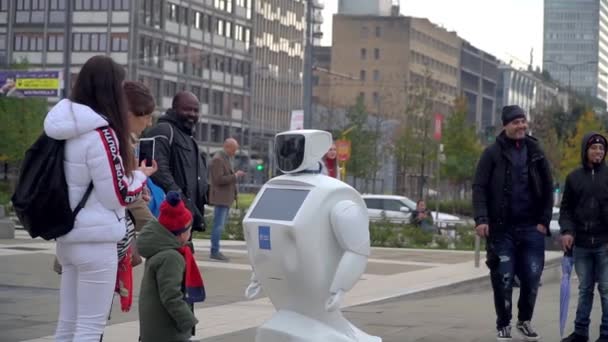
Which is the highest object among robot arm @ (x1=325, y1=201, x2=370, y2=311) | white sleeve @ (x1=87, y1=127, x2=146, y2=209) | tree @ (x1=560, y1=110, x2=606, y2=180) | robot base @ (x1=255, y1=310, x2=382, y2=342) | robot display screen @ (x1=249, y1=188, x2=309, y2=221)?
tree @ (x1=560, y1=110, x2=606, y2=180)

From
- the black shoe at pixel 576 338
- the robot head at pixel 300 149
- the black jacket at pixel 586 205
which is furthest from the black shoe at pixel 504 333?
the robot head at pixel 300 149

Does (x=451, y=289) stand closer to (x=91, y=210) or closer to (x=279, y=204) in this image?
(x=279, y=204)

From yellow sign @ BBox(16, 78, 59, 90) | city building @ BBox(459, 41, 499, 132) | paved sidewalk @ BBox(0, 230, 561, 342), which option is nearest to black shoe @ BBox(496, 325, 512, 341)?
paved sidewalk @ BBox(0, 230, 561, 342)

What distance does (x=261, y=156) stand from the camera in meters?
108

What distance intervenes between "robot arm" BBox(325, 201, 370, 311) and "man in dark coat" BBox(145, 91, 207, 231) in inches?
63.8

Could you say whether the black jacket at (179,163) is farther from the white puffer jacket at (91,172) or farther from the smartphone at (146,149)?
the white puffer jacket at (91,172)

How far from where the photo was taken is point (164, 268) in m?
7.20

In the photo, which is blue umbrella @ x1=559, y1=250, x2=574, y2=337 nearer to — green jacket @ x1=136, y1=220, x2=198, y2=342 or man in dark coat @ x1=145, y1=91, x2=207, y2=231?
man in dark coat @ x1=145, y1=91, x2=207, y2=231

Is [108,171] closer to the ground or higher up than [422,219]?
higher up

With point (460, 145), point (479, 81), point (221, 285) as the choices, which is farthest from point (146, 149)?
point (479, 81)

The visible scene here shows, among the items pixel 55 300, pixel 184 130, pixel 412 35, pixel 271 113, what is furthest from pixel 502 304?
pixel 412 35

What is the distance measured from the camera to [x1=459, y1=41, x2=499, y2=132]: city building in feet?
490

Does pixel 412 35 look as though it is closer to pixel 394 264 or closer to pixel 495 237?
pixel 394 264

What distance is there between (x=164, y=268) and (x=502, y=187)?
4.20 metres
